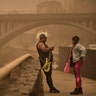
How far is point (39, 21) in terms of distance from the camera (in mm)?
49312

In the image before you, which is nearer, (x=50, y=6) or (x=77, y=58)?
(x=77, y=58)

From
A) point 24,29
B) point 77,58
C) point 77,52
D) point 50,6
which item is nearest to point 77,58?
point 77,58

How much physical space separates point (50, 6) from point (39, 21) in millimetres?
68238

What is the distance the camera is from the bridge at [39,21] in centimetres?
4456

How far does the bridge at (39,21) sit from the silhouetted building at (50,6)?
5970cm

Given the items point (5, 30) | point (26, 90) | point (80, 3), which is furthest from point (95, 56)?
point (80, 3)

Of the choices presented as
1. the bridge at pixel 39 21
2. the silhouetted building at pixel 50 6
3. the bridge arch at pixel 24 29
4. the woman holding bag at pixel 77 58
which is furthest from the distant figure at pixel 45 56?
the silhouetted building at pixel 50 6

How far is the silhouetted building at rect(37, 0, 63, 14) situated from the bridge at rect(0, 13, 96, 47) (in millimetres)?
59705

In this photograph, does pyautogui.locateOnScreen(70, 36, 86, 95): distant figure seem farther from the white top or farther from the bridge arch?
the bridge arch

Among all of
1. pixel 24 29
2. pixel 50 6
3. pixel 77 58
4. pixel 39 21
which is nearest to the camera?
pixel 77 58

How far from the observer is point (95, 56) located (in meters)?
13.2

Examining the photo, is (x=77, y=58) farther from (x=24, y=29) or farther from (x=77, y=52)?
(x=24, y=29)

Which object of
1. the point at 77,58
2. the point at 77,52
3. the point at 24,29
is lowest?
the point at 24,29

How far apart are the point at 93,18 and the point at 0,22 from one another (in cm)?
1353
